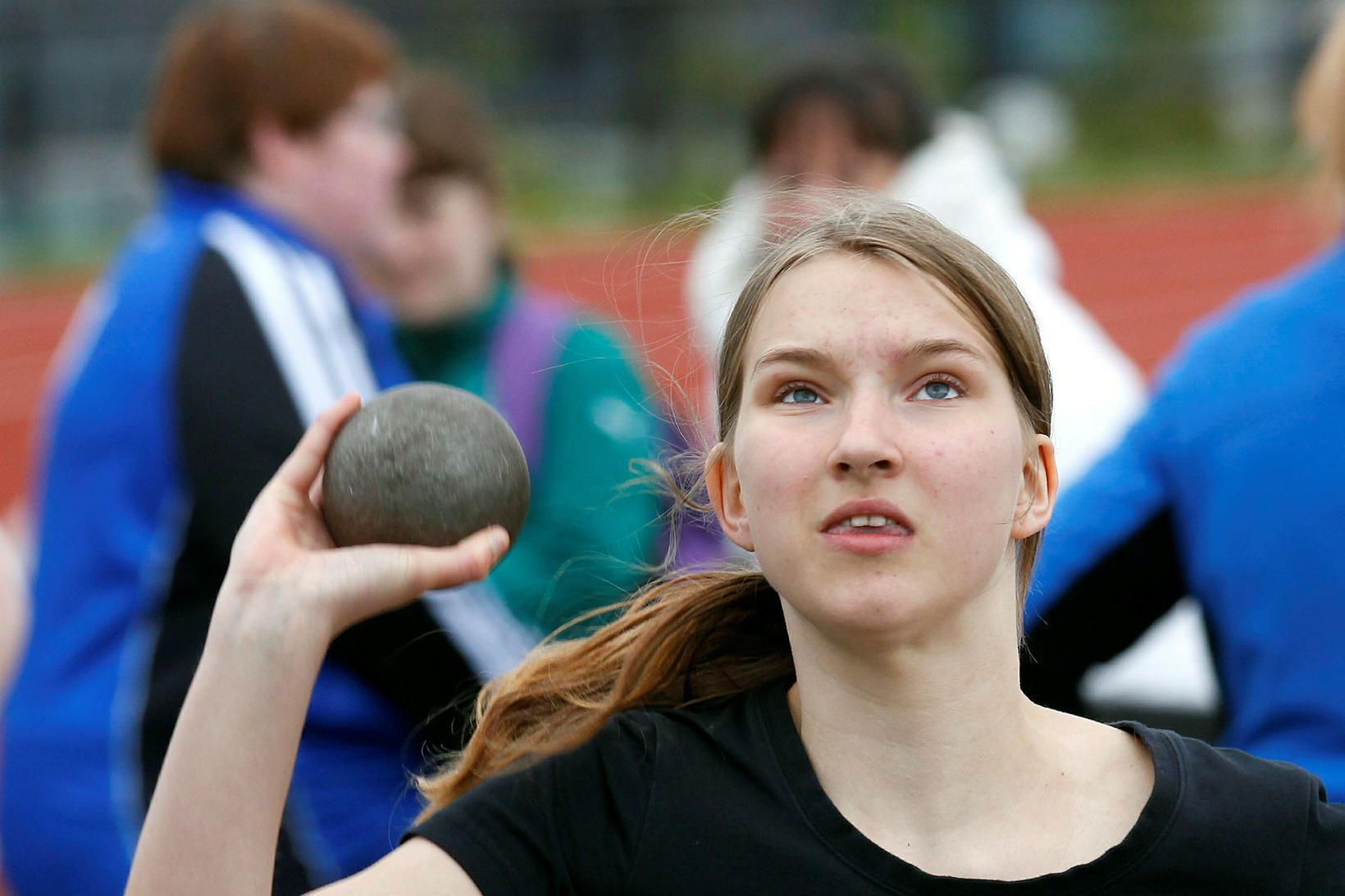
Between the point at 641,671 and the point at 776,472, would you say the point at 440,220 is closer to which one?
the point at 641,671

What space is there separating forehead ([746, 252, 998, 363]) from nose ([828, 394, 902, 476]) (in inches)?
3.1

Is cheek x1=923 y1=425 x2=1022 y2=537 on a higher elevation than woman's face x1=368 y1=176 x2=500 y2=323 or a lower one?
higher

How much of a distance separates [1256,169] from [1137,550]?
92.5ft

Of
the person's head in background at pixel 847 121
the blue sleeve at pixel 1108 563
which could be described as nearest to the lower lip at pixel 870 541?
the blue sleeve at pixel 1108 563

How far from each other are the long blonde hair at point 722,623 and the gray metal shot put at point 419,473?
215 millimetres

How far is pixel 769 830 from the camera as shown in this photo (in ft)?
5.98

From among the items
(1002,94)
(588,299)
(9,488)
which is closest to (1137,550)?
(9,488)

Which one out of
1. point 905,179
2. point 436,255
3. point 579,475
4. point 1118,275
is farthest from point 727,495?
point 1118,275

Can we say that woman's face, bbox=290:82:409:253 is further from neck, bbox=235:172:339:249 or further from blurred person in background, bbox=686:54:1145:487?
blurred person in background, bbox=686:54:1145:487

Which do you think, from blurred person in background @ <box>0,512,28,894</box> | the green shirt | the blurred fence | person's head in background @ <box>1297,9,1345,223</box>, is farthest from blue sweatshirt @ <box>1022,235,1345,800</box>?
the blurred fence

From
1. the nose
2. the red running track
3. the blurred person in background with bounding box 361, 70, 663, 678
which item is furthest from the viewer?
the red running track

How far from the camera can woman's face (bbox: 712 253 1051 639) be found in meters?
1.74

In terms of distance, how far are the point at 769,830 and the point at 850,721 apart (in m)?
0.15

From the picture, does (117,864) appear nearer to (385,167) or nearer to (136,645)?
(136,645)
